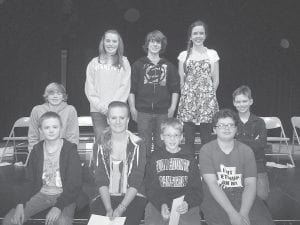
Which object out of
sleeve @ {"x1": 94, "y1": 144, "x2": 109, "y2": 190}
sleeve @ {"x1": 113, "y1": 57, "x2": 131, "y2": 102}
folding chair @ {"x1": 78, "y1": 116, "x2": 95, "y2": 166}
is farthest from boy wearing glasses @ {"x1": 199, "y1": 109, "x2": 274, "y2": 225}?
folding chair @ {"x1": 78, "y1": 116, "x2": 95, "y2": 166}

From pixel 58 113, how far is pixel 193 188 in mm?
1284

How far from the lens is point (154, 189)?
90.4 inches

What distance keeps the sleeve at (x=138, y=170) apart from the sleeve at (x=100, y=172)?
0.15 meters

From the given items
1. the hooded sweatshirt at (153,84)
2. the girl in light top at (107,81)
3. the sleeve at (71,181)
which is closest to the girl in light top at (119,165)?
the sleeve at (71,181)

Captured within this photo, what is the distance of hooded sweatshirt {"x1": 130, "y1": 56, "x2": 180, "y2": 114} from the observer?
3168 millimetres

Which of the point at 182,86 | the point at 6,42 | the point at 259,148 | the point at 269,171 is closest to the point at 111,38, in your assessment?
the point at 182,86

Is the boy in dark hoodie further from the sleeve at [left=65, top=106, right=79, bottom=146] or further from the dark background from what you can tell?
the dark background

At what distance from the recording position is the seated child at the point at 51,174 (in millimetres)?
2314

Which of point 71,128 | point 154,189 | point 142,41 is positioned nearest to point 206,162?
point 154,189

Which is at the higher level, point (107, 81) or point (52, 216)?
point (107, 81)

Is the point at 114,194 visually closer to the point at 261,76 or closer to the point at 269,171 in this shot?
the point at 269,171

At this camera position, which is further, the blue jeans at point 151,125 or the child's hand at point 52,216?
the blue jeans at point 151,125

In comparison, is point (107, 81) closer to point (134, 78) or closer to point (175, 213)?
point (134, 78)

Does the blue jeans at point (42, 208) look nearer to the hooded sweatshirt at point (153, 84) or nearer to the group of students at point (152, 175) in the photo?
the group of students at point (152, 175)
